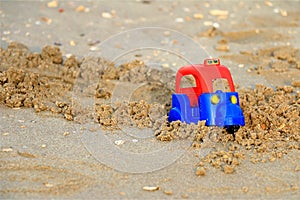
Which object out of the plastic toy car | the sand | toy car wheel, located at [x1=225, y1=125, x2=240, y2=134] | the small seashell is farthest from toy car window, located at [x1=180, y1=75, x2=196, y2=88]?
the small seashell

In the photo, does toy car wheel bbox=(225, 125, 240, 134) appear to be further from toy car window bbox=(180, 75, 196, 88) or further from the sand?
toy car window bbox=(180, 75, 196, 88)

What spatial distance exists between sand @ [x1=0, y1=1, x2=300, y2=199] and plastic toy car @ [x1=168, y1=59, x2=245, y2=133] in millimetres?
61

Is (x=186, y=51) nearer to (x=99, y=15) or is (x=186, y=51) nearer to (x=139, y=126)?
(x=99, y=15)

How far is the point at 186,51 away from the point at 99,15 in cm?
123

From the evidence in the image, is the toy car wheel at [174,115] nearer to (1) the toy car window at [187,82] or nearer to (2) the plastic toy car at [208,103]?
(2) the plastic toy car at [208,103]

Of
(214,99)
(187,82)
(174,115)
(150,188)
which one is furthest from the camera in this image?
(187,82)

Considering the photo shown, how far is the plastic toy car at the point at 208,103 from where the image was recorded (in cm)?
289

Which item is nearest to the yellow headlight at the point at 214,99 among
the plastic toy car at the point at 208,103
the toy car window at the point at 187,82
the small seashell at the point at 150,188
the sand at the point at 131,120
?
the plastic toy car at the point at 208,103

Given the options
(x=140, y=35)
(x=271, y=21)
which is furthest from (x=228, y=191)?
(x=271, y=21)

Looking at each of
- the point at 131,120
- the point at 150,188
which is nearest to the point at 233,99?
the point at 131,120

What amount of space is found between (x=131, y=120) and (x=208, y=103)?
504mm

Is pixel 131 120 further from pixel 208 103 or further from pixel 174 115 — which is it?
pixel 208 103

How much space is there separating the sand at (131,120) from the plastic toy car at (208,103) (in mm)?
61

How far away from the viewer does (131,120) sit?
10.2 ft
